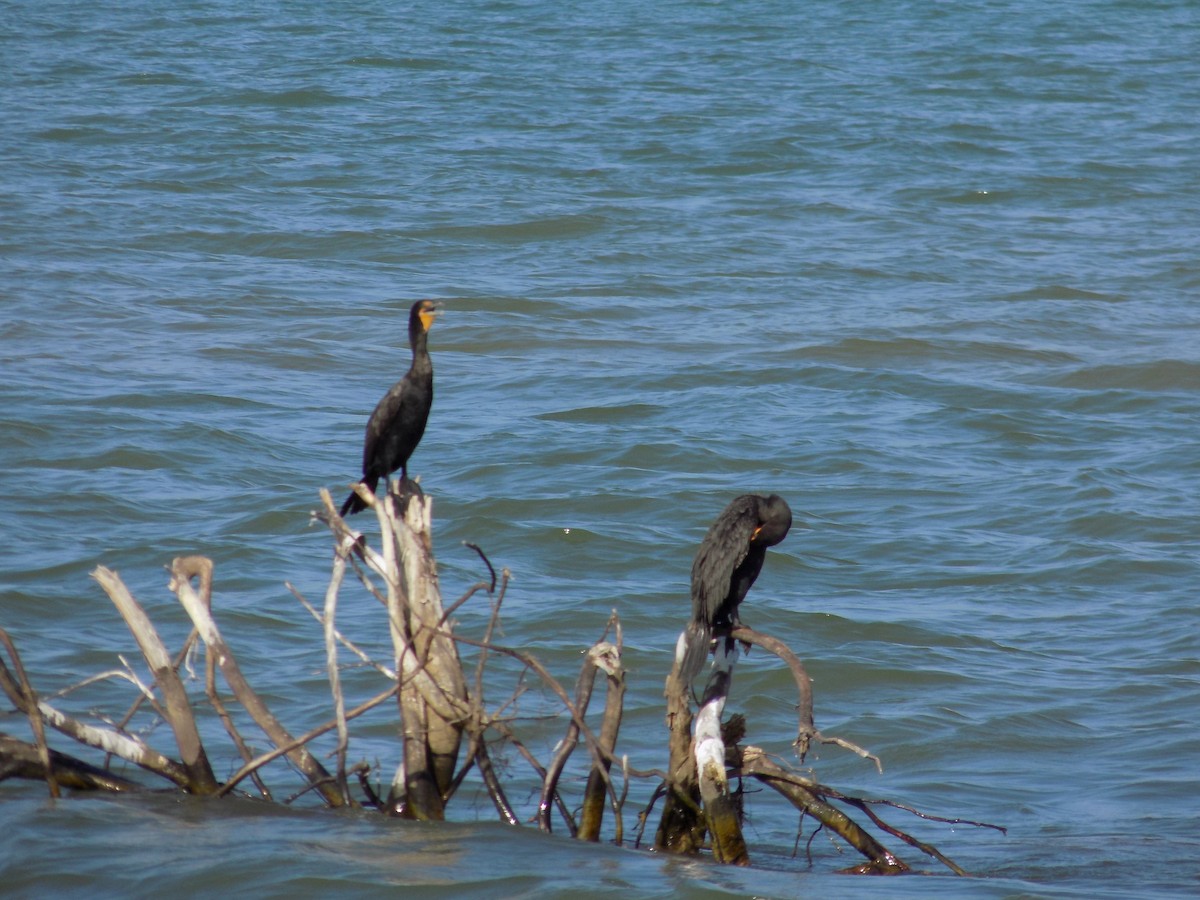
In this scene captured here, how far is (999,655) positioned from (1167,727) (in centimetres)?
107

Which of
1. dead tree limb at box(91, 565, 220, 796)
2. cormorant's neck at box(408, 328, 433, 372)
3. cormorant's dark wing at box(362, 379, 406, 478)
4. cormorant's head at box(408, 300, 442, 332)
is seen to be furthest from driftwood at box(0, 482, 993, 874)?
cormorant's head at box(408, 300, 442, 332)

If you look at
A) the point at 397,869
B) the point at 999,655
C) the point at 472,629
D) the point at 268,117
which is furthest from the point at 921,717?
the point at 268,117

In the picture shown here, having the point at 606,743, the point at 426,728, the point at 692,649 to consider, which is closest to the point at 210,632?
the point at 426,728

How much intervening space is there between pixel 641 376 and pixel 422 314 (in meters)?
5.93

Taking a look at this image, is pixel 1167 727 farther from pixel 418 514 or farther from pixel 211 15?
pixel 211 15

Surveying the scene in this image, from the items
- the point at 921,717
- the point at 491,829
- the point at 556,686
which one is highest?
the point at 556,686

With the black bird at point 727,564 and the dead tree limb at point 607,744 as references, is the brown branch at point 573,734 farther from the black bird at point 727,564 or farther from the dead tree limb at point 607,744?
the black bird at point 727,564

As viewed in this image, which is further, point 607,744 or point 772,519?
point 772,519

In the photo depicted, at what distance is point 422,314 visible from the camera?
645 centimetres

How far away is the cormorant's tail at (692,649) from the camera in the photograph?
4.86m

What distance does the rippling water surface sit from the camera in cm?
636

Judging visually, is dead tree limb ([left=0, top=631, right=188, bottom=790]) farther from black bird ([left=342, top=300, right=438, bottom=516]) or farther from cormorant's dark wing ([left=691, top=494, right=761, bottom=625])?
cormorant's dark wing ([left=691, top=494, right=761, bottom=625])

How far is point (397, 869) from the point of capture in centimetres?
468

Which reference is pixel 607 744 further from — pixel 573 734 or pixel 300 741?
pixel 300 741
